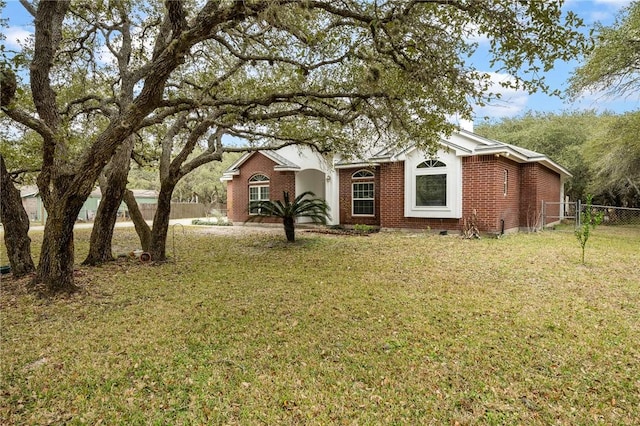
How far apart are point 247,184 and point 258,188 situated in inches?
31.4

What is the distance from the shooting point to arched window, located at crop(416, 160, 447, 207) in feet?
43.2

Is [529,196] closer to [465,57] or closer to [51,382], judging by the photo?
[465,57]

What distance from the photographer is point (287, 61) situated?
248 inches

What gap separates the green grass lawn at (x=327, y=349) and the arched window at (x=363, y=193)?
8429 millimetres

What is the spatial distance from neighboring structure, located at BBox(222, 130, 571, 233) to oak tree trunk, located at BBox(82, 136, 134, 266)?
529 centimetres

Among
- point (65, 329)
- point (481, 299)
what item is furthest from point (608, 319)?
point (65, 329)

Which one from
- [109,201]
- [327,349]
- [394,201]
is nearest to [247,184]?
[394,201]

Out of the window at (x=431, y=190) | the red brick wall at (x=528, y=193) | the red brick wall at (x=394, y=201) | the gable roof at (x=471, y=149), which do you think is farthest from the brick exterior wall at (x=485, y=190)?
the red brick wall at (x=528, y=193)

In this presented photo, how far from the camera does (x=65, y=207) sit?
5168mm

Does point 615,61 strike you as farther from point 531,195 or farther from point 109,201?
point 109,201

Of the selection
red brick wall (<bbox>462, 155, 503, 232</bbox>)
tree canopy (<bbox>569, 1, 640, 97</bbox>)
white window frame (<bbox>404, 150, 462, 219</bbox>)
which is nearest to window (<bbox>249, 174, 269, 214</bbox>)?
white window frame (<bbox>404, 150, 462, 219</bbox>)

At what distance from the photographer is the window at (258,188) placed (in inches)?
723

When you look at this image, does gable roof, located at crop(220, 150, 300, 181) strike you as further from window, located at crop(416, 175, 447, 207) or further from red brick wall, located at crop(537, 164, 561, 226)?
red brick wall, located at crop(537, 164, 561, 226)

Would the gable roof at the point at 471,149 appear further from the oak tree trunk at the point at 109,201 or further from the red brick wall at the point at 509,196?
the oak tree trunk at the point at 109,201
